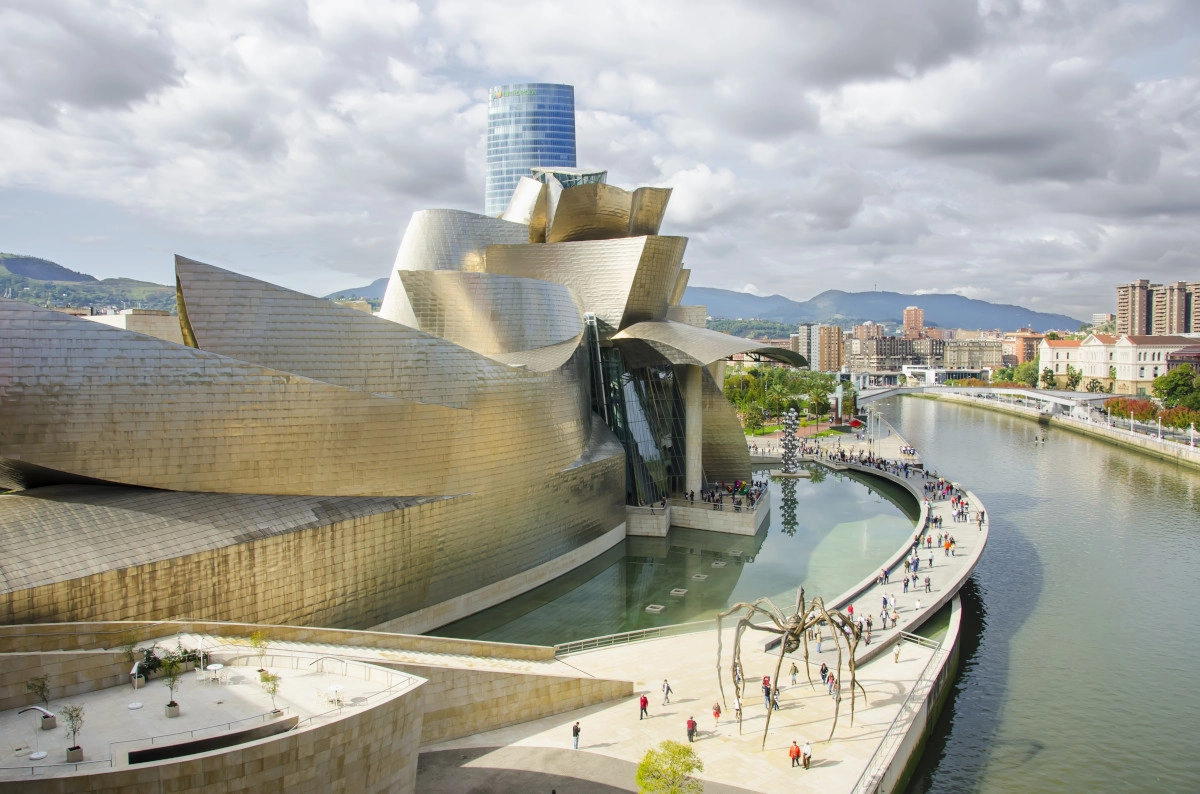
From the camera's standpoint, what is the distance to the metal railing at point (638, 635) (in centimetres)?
2199

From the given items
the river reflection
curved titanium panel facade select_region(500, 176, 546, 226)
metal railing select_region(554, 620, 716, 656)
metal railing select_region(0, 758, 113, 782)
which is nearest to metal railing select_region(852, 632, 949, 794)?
metal railing select_region(554, 620, 716, 656)

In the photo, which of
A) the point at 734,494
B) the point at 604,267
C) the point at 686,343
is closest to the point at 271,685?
the point at 686,343

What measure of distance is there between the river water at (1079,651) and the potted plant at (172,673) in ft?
51.2

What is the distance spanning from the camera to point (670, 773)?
1312 centimetres

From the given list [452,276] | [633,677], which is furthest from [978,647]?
[452,276]

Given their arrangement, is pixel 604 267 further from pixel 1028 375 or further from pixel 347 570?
pixel 1028 375

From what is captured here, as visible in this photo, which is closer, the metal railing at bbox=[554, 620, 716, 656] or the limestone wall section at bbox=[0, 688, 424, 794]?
the limestone wall section at bbox=[0, 688, 424, 794]

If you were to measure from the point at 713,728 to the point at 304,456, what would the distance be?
39.6 ft

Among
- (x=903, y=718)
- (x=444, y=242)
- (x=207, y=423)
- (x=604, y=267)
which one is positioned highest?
(x=444, y=242)

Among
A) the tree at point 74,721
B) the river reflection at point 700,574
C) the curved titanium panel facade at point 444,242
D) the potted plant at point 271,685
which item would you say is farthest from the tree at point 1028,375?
the tree at point 74,721

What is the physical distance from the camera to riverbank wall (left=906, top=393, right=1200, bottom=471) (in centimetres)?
6281

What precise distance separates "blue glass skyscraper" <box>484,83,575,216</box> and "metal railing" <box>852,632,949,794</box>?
123030 mm

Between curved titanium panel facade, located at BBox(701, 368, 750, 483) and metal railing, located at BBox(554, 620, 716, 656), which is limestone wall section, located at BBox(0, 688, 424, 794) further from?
curved titanium panel facade, located at BBox(701, 368, 750, 483)

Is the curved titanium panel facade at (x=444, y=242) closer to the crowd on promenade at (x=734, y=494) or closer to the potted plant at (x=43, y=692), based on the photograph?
the crowd on promenade at (x=734, y=494)
